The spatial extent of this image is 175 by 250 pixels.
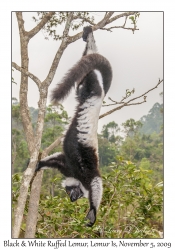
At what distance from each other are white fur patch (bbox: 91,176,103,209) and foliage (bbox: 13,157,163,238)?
25 cm

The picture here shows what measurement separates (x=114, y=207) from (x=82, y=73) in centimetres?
206

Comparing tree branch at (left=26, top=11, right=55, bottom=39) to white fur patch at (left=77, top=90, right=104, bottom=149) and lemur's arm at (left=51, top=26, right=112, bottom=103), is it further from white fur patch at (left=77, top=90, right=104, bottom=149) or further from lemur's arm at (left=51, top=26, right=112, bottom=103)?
white fur patch at (left=77, top=90, right=104, bottom=149)

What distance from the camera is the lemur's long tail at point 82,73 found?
2785 mm

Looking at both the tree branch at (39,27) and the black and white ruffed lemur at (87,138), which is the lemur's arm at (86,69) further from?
the tree branch at (39,27)

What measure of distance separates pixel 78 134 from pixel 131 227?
1.56m

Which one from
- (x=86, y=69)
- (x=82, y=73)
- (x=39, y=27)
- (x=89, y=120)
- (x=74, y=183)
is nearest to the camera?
(x=82, y=73)

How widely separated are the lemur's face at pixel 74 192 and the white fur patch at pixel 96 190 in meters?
0.20

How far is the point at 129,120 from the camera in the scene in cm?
485

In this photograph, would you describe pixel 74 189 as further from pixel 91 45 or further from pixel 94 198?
pixel 91 45

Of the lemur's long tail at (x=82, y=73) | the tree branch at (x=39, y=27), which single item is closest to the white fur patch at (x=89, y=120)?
the lemur's long tail at (x=82, y=73)

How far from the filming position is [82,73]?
3.24 m

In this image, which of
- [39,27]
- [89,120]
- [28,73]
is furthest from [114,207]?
[39,27]

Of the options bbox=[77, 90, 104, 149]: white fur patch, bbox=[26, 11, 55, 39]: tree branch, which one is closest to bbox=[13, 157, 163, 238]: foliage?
bbox=[77, 90, 104, 149]: white fur patch

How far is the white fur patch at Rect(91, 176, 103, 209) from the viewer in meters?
3.78
